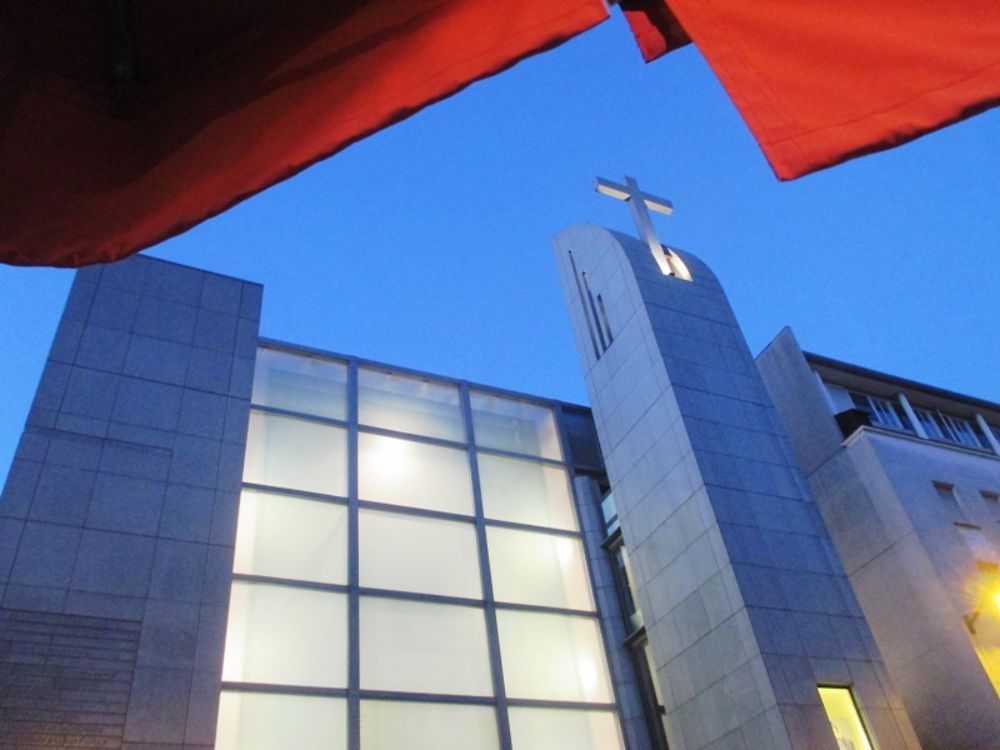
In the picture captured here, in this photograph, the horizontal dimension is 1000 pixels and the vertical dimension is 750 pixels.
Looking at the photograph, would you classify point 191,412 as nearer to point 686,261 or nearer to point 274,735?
point 274,735

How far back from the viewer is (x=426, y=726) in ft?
51.9

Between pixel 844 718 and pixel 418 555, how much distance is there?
28.3 feet

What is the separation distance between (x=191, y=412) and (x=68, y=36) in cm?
1416

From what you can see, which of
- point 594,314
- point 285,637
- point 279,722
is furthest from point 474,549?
point 594,314

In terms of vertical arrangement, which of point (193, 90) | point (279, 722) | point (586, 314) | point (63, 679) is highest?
point (586, 314)

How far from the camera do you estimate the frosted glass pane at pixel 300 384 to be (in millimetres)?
19562

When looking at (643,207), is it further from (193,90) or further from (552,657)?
(193,90)

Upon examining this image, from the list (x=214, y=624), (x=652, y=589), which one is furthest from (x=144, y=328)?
(x=652, y=589)

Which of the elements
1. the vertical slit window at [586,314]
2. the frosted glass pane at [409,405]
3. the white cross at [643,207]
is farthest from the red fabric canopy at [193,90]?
the white cross at [643,207]

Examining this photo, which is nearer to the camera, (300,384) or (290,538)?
(290,538)

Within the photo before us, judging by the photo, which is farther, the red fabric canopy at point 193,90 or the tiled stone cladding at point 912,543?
the tiled stone cladding at point 912,543

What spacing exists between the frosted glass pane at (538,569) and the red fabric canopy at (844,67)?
16.6 metres

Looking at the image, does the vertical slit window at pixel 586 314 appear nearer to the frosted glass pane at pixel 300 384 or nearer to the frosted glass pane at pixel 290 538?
the frosted glass pane at pixel 300 384

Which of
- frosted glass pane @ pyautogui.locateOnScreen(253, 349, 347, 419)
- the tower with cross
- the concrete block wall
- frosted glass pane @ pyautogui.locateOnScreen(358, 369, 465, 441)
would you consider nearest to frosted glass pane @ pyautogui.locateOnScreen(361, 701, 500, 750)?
the concrete block wall
